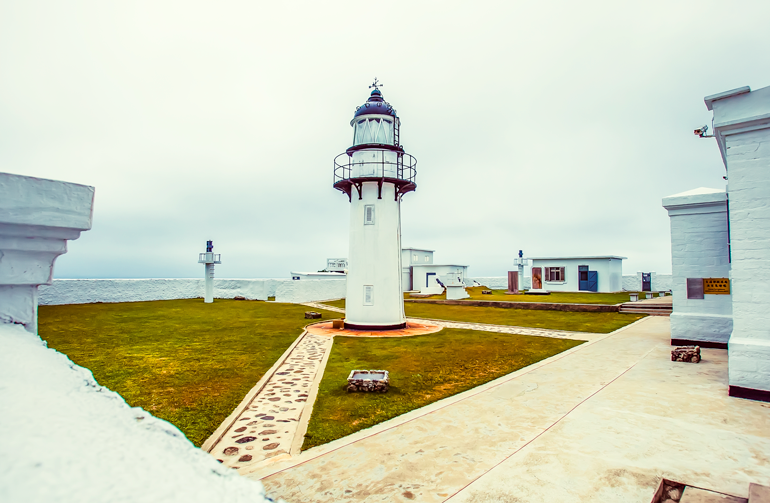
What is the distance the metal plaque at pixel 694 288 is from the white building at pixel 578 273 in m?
24.3

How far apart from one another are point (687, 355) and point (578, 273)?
88.8ft

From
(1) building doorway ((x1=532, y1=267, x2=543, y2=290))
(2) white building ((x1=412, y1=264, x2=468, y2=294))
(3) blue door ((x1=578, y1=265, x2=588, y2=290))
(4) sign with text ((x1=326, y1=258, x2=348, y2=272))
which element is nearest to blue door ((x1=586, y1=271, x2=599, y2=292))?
(3) blue door ((x1=578, y1=265, x2=588, y2=290))

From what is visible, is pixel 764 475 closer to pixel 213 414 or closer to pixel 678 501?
pixel 678 501

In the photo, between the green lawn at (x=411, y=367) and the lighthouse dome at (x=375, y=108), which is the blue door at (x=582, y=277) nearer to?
the green lawn at (x=411, y=367)

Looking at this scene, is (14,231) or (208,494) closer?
(208,494)

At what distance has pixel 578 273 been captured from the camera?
33.9 metres

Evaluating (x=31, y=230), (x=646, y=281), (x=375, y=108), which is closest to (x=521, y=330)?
(x=375, y=108)

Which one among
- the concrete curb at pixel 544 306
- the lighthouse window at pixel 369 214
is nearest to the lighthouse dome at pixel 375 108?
the lighthouse window at pixel 369 214

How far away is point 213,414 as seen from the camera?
18.8 feet

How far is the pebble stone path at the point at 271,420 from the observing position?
14.9 ft

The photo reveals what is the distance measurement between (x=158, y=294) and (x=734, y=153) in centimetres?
3484

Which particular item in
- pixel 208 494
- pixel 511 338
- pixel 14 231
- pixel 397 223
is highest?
pixel 397 223

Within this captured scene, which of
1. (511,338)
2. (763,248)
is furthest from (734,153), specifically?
(511,338)

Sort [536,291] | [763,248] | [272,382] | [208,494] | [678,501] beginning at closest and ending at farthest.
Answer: [208,494], [678,501], [763,248], [272,382], [536,291]
